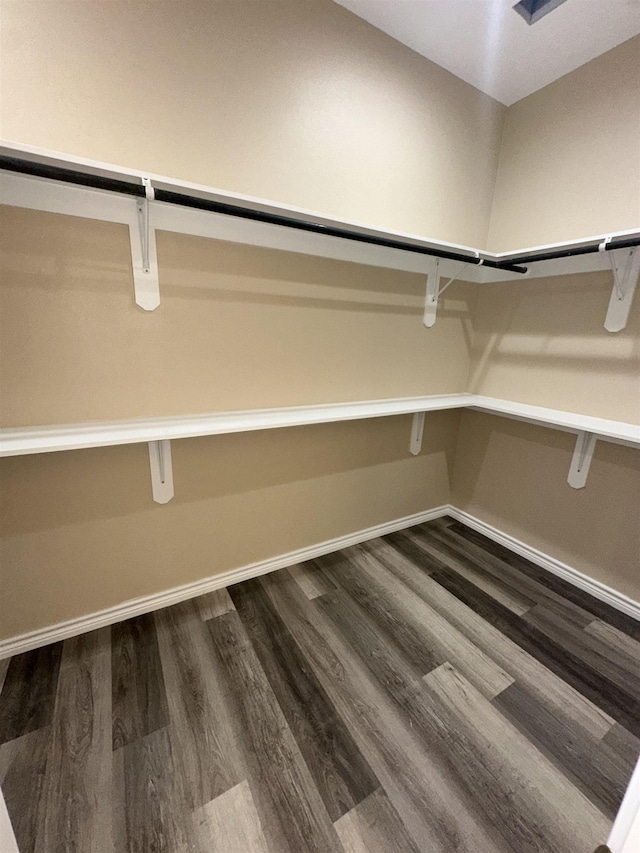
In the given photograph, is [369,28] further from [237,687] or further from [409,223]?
[237,687]

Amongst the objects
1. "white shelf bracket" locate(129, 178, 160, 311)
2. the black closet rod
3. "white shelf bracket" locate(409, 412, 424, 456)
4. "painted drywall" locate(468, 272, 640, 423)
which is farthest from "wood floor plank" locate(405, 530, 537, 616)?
"white shelf bracket" locate(129, 178, 160, 311)

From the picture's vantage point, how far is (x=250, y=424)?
140 cm

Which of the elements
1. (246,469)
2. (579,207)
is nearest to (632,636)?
(246,469)

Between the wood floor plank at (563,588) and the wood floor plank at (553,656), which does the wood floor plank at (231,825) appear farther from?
the wood floor plank at (563,588)

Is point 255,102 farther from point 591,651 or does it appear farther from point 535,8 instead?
point 591,651

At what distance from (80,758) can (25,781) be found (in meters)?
0.13

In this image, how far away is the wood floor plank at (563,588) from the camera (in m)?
1.65

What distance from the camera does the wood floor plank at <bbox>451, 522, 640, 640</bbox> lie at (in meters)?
1.65

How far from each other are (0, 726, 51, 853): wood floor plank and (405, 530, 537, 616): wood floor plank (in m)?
1.81

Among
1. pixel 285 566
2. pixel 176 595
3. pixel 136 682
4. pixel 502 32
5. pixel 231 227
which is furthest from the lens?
pixel 285 566

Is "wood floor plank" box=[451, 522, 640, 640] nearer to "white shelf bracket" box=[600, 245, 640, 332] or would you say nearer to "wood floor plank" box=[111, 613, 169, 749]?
"white shelf bracket" box=[600, 245, 640, 332]

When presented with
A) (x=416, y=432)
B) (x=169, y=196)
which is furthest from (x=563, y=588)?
(x=169, y=196)

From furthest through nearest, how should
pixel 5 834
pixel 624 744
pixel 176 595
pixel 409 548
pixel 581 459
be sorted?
pixel 409 548
pixel 581 459
pixel 176 595
pixel 624 744
pixel 5 834

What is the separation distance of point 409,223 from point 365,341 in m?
0.63
